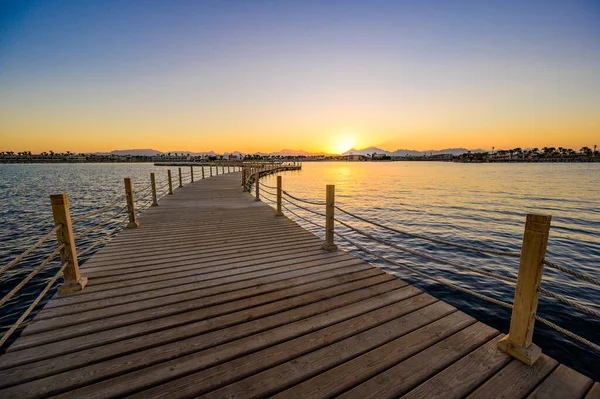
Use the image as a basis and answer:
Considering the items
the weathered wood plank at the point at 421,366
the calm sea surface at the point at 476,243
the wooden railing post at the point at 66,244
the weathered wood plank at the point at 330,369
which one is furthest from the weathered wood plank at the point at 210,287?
the calm sea surface at the point at 476,243

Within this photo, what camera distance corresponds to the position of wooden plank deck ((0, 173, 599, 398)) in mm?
2193

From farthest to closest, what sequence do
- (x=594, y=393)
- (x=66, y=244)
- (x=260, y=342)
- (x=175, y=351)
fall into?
(x=66, y=244)
(x=260, y=342)
(x=175, y=351)
(x=594, y=393)

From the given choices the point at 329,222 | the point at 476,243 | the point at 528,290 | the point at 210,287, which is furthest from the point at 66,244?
the point at 476,243

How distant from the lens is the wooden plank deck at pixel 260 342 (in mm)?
2193

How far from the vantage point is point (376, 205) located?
1930cm

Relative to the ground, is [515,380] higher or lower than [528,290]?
lower

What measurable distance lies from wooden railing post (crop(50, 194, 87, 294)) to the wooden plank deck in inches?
7.7

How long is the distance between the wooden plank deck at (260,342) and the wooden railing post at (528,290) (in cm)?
12

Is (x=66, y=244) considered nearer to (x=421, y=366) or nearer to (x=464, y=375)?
→ (x=421, y=366)

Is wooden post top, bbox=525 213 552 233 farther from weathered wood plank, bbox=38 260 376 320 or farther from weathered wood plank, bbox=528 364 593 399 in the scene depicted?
weathered wood plank, bbox=38 260 376 320

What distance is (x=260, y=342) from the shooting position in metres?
2.71

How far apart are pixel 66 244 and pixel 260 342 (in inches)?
129

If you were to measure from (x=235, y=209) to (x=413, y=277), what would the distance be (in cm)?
671

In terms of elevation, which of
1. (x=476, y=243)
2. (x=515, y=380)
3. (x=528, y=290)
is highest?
(x=528, y=290)
